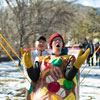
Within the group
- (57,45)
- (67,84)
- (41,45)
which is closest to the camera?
(67,84)

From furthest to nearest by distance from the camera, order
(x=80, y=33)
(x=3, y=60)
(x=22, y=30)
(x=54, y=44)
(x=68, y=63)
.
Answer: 1. (x=80, y=33)
2. (x=3, y=60)
3. (x=22, y=30)
4. (x=54, y=44)
5. (x=68, y=63)

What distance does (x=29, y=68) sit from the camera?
206 cm

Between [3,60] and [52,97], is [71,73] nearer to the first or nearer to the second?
[52,97]

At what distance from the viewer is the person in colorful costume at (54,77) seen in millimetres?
2061

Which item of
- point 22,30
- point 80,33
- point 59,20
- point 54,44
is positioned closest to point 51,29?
point 59,20

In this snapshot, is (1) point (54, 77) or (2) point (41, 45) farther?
(2) point (41, 45)

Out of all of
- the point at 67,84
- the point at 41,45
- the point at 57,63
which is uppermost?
the point at 41,45

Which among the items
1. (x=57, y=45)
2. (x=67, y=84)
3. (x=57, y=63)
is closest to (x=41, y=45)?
(x=57, y=45)

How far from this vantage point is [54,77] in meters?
2.13

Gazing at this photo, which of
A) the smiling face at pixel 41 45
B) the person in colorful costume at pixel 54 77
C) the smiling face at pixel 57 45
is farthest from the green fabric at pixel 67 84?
the smiling face at pixel 41 45

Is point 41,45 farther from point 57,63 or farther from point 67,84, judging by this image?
point 67,84

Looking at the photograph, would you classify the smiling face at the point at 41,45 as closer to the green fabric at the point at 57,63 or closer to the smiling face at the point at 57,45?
the smiling face at the point at 57,45

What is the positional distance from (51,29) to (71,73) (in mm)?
9394

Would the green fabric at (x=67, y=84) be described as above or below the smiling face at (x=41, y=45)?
below
